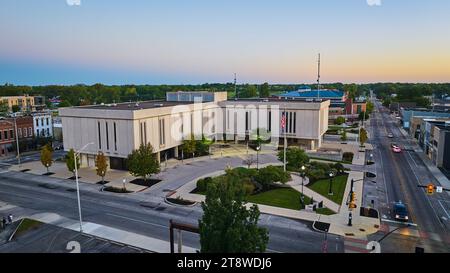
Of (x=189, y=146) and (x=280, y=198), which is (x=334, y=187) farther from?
(x=189, y=146)

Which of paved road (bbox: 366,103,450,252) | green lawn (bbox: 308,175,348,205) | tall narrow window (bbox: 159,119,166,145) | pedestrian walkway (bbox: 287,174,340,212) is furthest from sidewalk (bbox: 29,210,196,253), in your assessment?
tall narrow window (bbox: 159,119,166,145)

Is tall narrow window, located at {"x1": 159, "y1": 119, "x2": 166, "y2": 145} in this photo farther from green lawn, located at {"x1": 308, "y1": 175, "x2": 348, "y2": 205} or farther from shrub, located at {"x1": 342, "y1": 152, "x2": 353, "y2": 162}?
shrub, located at {"x1": 342, "y1": 152, "x2": 353, "y2": 162}

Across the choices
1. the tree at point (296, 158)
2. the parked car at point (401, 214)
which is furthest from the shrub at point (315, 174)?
the parked car at point (401, 214)

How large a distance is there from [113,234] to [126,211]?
18.0 feet

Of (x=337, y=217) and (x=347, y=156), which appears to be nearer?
(x=337, y=217)

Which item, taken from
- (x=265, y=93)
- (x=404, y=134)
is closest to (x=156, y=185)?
(x=404, y=134)

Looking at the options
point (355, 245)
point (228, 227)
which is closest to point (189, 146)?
point (355, 245)

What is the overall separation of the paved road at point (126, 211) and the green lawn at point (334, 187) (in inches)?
347

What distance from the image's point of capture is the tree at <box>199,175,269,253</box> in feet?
→ 56.7

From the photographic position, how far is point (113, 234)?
2833cm

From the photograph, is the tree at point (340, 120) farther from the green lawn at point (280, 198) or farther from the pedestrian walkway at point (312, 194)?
the green lawn at point (280, 198)
